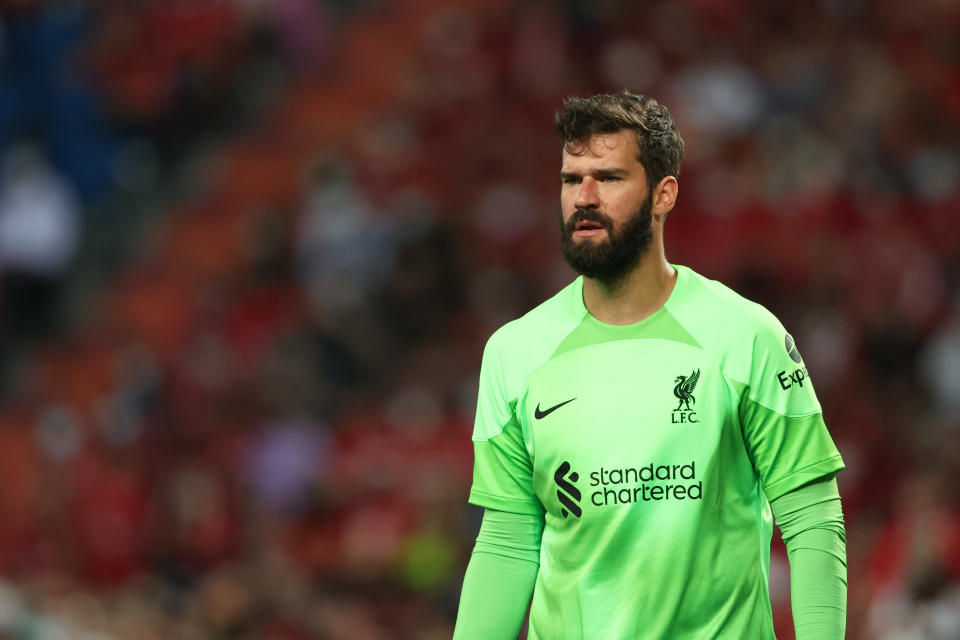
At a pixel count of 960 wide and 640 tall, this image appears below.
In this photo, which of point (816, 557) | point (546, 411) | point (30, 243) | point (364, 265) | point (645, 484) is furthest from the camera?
point (30, 243)

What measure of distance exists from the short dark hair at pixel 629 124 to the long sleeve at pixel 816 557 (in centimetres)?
82

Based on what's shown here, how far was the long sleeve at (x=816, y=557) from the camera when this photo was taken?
3.33 meters

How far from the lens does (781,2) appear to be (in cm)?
1148

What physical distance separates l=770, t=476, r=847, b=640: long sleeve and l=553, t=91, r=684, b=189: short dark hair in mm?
817

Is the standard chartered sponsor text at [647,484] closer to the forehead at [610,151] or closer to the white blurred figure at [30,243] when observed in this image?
the forehead at [610,151]

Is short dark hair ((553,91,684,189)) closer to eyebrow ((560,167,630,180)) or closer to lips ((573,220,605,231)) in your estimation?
eyebrow ((560,167,630,180))

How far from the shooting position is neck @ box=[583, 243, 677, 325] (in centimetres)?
364

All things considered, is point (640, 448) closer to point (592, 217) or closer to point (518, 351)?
point (518, 351)

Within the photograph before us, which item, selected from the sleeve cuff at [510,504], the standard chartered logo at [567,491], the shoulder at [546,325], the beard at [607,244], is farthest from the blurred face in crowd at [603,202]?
the sleeve cuff at [510,504]

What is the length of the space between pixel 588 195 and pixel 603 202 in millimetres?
39

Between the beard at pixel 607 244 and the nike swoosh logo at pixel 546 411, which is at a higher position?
the beard at pixel 607 244

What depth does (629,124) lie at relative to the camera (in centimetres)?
355

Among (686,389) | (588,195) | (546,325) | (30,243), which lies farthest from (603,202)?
(30,243)

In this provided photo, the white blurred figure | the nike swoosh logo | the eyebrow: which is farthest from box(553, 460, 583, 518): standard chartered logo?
the white blurred figure
